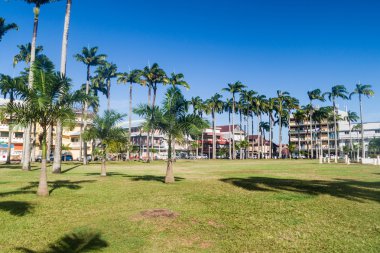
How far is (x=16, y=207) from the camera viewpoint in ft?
41.1

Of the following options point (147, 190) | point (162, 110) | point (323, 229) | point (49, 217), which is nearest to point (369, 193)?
point (323, 229)

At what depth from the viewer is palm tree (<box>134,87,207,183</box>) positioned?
21.4 m

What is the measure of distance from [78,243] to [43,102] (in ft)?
28.4

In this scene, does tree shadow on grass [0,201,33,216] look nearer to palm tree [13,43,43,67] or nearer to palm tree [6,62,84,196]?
palm tree [6,62,84,196]

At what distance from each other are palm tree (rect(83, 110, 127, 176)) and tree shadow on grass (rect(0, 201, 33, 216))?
45.0ft

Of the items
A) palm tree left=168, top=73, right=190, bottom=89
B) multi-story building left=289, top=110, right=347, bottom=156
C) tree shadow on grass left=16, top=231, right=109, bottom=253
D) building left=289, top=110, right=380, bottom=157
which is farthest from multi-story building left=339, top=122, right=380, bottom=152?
tree shadow on grass left=16, top=231, right=109, bottom=253

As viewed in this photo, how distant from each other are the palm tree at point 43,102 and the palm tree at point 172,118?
6.26m

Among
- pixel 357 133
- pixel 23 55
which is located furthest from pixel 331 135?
pixel 23 55

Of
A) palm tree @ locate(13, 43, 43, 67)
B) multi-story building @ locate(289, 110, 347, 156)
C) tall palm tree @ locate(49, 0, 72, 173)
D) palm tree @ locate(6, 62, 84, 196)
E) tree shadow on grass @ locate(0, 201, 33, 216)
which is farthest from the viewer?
multi-story building @ locate(289, 110, 347, 156)

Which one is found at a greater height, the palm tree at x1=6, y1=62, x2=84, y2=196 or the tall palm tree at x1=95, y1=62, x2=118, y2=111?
the tall palm tree at x1=95, y1=62, x2=118, y2=111

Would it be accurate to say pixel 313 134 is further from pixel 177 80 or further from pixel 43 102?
pixel 43 102

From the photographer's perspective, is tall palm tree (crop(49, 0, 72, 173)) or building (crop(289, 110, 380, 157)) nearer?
tall palm tree (crop(49, 0, 72, 173))

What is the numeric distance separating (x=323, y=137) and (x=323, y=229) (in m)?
130

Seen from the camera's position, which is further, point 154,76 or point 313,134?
point 313,134
